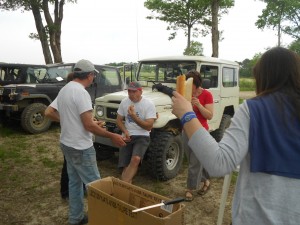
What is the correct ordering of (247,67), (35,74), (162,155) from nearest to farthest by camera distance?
1. (162,155)
2. (35,74)
3. (247,67)

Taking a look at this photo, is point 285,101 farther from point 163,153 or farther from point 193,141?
point 163,153

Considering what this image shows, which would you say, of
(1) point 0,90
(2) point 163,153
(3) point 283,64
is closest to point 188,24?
(1) point 0,90

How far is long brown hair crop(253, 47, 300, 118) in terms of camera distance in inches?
52.6

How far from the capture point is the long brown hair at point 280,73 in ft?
4.39

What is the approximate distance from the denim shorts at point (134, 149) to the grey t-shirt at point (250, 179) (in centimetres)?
299

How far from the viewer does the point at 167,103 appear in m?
5.16

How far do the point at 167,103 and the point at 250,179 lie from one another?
3.86 m

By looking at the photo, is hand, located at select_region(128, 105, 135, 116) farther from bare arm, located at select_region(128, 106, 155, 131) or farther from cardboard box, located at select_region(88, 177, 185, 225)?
cardboard box, located at select_region(88, 177, 185, 225)

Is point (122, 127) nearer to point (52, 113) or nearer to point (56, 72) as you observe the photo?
point (52, 113)

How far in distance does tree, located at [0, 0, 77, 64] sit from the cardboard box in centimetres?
1323

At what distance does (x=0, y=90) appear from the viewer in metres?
7.94

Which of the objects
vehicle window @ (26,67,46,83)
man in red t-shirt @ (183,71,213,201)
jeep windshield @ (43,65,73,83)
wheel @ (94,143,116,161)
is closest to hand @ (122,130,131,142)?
man in red t-shirt @ (183,71,213,201)

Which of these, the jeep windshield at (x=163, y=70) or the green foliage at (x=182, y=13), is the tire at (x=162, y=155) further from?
the green foliage at (x=182, y=13)

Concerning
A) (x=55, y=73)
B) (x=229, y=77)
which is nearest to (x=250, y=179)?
(x=229, y=77)
